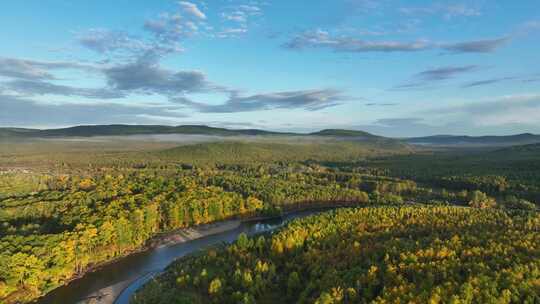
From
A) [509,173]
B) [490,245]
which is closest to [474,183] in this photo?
[509,173]

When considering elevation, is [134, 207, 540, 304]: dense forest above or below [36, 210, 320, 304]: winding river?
above

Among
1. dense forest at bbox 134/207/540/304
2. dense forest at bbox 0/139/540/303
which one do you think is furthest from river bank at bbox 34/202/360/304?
dense forest at bbox 134/207/540/304

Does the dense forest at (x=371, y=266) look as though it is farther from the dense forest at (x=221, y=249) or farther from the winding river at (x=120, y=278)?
the winding river at (x=120, y=278)

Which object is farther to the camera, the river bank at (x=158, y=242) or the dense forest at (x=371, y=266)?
the river bank at (x=158, y=242)

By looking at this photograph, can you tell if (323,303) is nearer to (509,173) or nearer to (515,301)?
(515,301)

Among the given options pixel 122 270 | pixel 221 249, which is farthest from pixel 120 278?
pixel 221 249

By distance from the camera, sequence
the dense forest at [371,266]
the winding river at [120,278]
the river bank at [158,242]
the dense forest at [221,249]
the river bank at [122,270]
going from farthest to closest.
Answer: the river bank at [158,242]
the river bank at [122,270]
the winding river at [120,278]
the dense forest at [221,249]
the dense forest at [371,266]

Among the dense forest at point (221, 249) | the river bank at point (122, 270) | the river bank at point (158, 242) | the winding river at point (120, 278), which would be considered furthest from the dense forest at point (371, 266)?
the river bank at point (122, 270)

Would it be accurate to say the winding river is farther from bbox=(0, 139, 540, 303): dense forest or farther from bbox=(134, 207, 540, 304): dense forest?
bbox=(134, 207, 540, 304): dense forest
